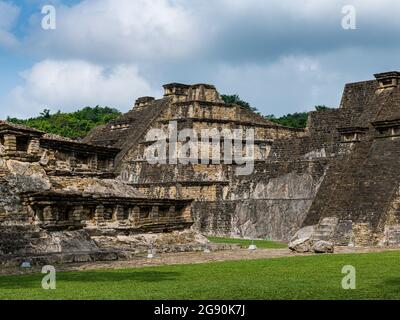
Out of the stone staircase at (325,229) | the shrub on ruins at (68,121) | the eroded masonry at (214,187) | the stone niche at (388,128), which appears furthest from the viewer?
the shrub on ruins at (68,121)

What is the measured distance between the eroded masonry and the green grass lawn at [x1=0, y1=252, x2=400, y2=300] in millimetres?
4205

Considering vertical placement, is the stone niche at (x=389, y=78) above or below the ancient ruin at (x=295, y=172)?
above

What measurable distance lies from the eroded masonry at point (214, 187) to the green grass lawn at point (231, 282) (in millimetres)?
4205

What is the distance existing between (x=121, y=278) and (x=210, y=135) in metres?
21.9

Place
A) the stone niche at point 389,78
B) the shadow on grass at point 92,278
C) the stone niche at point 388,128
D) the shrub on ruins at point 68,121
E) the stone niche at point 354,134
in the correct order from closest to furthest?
the shadow on grass at point 92,278 → the stone niche at point 388,128 → the stone niche at point 354,134 → the stone niche at point 389,78 → the shrub on ruins at point 68,121

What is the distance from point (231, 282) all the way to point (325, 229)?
1201cm

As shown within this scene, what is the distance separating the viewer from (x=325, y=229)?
2338cm

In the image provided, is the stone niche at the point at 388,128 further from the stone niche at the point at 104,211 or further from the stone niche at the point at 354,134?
the stone niche at the point at 104,211

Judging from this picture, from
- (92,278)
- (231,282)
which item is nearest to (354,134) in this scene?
(92,278)

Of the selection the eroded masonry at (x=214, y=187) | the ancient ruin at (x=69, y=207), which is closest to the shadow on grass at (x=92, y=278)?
the ancient ruin at (x=69, y=207)

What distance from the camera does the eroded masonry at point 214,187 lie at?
18828 mm

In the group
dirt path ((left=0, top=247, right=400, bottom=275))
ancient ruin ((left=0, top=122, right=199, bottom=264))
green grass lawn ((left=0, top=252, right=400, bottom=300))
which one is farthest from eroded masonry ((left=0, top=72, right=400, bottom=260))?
green grass lawn ((left=0, top=252, right=400, bottom=300))

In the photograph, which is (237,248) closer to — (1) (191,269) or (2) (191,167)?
(1) (191,269)
